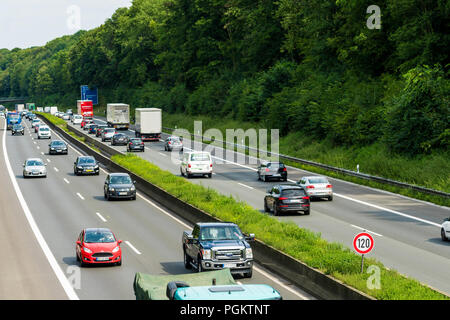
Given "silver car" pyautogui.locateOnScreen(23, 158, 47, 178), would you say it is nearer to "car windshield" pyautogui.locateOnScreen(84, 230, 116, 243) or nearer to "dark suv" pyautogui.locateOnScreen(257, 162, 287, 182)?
"dark suv" pyautogui.locateOnScreen(257, 162, 287, 182)

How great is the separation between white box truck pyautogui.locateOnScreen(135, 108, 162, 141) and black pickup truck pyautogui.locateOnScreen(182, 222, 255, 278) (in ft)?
196

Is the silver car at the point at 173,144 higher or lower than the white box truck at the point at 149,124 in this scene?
lower

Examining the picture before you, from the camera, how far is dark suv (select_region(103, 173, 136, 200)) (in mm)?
40469

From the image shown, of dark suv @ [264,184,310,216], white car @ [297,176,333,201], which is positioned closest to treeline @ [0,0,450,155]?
white car @ [297,176,333,201]

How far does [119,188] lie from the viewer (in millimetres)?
40625

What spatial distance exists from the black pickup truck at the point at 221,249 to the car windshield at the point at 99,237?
3.44 m

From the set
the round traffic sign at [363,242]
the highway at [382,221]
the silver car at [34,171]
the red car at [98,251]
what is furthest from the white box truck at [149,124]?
the round traffic sign at [363,242]

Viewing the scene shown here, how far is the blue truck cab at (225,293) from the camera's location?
9.93 meters

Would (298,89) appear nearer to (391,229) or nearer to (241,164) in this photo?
(241,164)

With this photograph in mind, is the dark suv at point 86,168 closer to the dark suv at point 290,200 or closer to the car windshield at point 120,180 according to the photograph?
the car windshield at point 120,180

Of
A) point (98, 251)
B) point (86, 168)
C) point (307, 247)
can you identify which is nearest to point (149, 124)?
point (86, 168)

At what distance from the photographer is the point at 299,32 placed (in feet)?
273

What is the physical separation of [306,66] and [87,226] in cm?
5219
